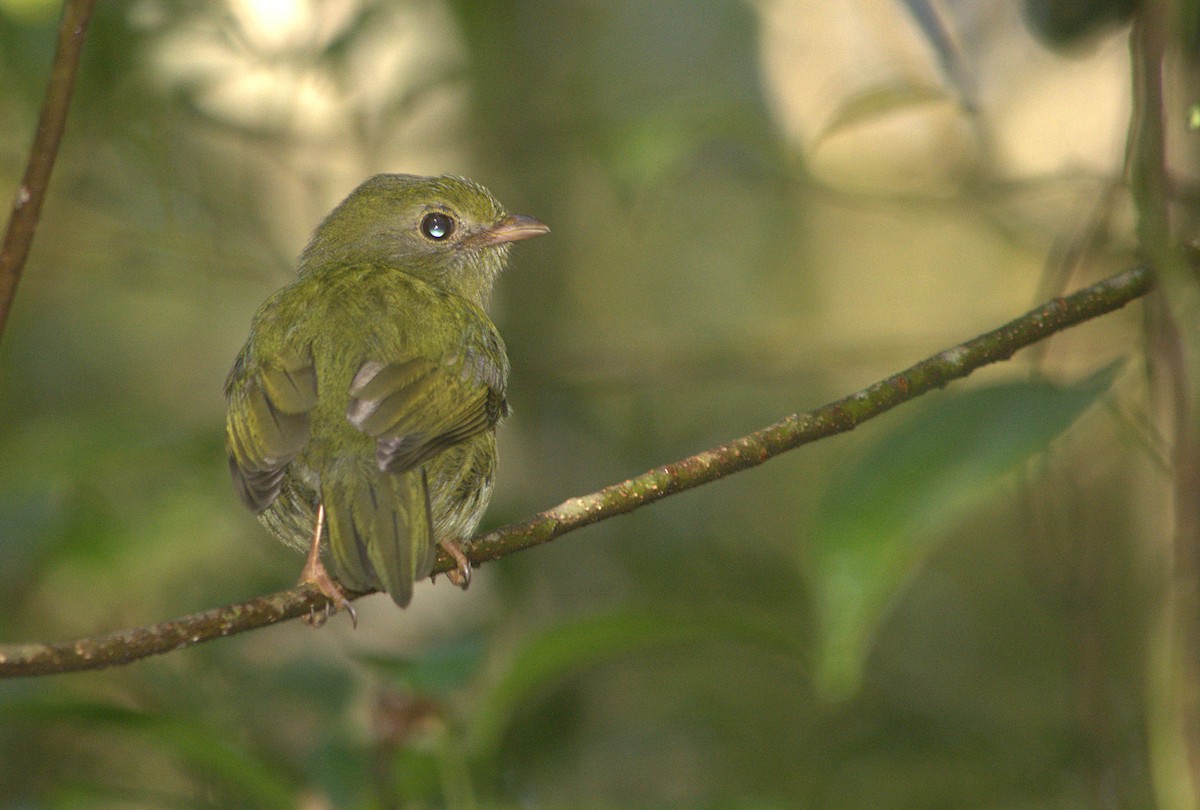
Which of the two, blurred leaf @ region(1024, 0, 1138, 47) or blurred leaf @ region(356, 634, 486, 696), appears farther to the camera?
blurred leaf @ region(1024, 0, 1138, 47)

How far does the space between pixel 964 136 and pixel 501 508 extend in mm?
2628

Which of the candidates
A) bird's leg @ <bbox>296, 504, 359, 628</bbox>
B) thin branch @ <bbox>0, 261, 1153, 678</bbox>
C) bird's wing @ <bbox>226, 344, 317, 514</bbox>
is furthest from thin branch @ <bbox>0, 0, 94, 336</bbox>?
bird's wing @ <bbox>226, 344, 317, 514</bbox>

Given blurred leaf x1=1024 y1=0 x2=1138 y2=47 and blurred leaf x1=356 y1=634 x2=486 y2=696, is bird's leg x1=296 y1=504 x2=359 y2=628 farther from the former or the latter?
blurred leaf x1=1024 y1=0 x2=1138 y2=47

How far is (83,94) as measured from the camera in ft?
15.6

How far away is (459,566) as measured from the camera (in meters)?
3.01

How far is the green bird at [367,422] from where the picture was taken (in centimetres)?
276

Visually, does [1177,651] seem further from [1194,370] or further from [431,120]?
[431,120]

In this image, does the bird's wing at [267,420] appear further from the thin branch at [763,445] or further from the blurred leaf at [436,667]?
the thin branch at [763,445]

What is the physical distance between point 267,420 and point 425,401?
0.35 m

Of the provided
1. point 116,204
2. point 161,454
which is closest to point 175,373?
point 116,204

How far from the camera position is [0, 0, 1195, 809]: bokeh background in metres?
3.48

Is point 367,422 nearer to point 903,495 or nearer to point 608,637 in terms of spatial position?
point 608,637

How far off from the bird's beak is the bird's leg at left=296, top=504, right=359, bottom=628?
1.48 meters

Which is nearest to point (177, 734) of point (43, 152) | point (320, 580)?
point (320, 580)
